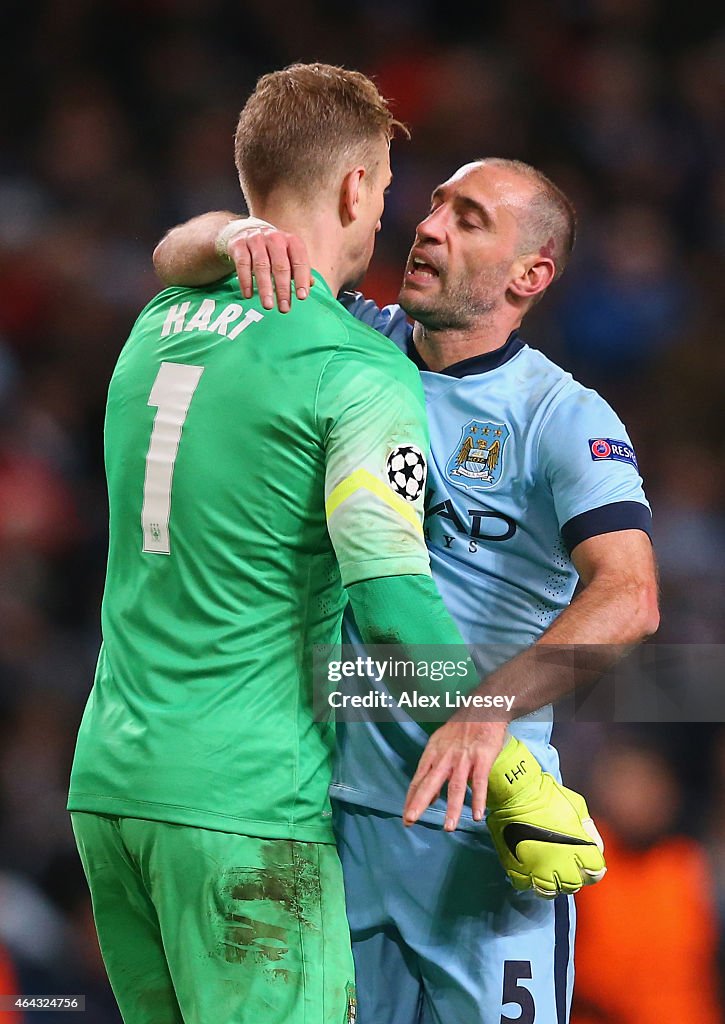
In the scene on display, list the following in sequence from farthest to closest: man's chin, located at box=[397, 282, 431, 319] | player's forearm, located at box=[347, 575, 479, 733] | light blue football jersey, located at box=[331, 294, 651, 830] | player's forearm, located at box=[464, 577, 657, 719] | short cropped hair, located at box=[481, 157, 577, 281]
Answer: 1. short cropped hair, located at box=[481, 157, 577, 281]
2. man's chin, located at box=[397, 282, 431, 319]
3. light blue football jersey, located at box=[331, 294, 651, 830]
4. player's forearm, located at box=[464, 577, 657, 719]
5. player's forearm, located at box=[347, 575, 479, 733]

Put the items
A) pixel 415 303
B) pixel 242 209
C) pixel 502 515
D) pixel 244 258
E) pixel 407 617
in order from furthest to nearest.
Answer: pixel 242 209 < pixel 415 303 < pixel 502 515 < pixel 244 258 < pixel 407 617

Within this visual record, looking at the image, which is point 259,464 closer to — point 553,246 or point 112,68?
point 553,246

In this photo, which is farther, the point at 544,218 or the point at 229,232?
the point at 544,218

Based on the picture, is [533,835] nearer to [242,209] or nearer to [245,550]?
[245,550]

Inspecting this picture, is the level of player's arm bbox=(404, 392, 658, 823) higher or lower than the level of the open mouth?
lower

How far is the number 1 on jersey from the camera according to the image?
1789 mm

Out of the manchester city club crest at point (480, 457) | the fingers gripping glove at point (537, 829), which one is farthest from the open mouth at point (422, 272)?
the fingers gripping glove at point (537, 829)

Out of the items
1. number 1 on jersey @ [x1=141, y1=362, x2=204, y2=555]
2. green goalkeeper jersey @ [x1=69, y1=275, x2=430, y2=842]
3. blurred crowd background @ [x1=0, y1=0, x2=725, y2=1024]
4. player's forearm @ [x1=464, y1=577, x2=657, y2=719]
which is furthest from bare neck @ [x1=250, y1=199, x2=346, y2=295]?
blurred crowd background @ [x1=0, y1=0, x2=725, y2=1024]

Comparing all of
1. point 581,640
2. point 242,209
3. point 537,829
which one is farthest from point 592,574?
point 242,209

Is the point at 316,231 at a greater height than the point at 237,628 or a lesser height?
greater

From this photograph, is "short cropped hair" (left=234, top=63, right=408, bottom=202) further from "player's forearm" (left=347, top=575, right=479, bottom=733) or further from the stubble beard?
"player's forearm" (left=347, top=575, right=479, bottom=733)

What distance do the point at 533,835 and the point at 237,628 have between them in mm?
529

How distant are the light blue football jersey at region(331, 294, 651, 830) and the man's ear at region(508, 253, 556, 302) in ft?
0.68

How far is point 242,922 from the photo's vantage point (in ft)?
5.56
